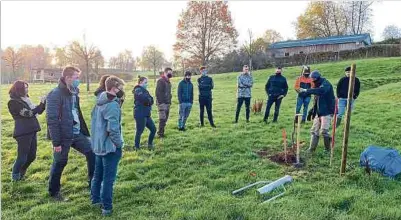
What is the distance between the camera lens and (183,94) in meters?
11.5

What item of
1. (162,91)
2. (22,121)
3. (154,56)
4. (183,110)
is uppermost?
(154,56)

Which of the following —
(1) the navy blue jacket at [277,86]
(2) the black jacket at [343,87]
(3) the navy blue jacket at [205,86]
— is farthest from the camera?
(1) the navy blue jacket at [277,86]

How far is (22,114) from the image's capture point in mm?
7137

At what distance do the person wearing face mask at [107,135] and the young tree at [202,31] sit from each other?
1700 inches

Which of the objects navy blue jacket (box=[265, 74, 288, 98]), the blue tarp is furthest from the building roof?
the blue tarp

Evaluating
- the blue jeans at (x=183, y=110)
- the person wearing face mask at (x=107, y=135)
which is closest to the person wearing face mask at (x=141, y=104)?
the blue jeans at (x=183, y=110)

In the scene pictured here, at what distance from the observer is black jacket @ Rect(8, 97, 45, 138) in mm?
7141

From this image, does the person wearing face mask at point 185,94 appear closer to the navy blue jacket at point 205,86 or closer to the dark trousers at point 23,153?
the navy blue jacket at point 205,86

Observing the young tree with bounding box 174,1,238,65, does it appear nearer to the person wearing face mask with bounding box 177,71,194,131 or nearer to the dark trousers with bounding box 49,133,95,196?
the person wearing face mask with bounding box 177,71,194,131

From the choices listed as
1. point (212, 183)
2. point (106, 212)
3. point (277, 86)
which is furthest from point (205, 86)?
point (106, 212)

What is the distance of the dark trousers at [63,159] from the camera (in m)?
6.04

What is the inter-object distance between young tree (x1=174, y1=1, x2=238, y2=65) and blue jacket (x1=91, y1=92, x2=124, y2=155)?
43.3 metres

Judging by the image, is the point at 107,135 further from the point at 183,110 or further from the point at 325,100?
the point at 183,110

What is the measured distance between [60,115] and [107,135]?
100 cm
